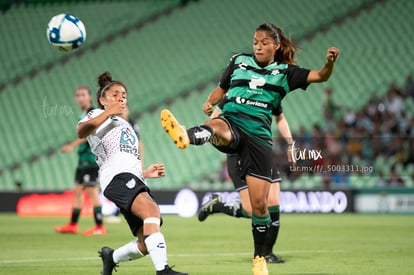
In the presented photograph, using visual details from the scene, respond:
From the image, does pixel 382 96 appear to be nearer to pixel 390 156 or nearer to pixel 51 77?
pixel 390 156

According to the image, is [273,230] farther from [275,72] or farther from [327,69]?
[327,69]

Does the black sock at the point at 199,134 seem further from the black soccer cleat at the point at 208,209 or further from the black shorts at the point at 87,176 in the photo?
the black shorts at the point at 87,176

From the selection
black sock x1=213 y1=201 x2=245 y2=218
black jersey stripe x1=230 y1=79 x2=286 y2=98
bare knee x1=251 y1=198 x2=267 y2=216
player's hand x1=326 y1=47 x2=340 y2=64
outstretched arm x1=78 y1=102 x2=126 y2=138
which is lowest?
black sock x1=213 y1=201 x2=245 y2=218

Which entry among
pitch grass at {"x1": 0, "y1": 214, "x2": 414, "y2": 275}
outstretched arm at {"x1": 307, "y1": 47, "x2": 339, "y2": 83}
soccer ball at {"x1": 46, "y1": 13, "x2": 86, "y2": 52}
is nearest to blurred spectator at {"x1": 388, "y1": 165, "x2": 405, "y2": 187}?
pitch grass at {"x1": 0, "y1": 214, "x2": 414, "y2": 275}

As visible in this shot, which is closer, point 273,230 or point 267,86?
point 267,86

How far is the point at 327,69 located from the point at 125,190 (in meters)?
2.09

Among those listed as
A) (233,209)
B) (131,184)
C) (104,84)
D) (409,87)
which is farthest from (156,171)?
(409,87)

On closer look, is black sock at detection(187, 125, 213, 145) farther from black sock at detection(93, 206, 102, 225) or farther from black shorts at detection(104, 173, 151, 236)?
black sock at detection(93, 206, 102, 225)

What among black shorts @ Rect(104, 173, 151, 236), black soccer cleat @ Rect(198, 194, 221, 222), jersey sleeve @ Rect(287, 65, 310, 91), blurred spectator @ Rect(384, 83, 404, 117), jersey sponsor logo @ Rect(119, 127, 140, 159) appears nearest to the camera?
black shorts @ Rect(104, 173, 151, 236)

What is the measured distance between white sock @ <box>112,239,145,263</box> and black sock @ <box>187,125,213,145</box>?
3.32 ft

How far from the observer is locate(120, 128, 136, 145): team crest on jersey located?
711 centimetres

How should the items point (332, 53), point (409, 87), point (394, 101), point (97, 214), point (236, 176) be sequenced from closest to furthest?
point (332, 53) < point (236, 176) < point (97, 214) < point (394, 101) < point (409, 87)

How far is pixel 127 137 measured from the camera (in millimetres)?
7141

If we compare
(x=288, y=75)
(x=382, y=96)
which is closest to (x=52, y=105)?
(x=382, y=96)
